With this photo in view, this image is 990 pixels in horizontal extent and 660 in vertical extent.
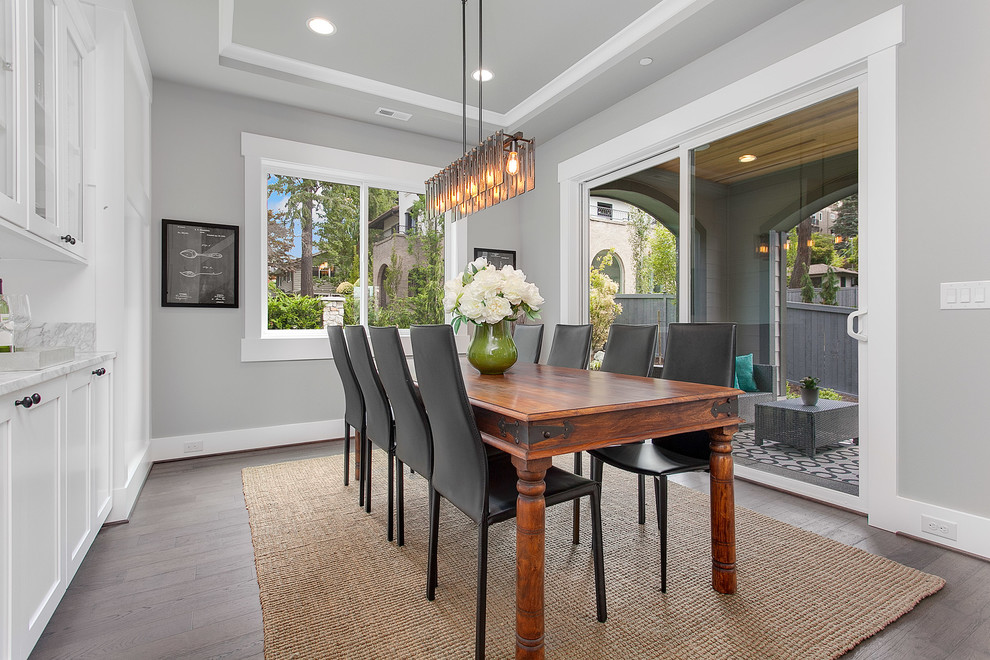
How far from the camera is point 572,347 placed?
3006mm

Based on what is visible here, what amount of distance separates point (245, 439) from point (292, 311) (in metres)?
1.08

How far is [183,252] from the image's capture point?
11.9 ft

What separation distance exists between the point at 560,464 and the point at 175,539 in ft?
7.38

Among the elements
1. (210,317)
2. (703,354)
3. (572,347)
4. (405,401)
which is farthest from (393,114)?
(703,354)

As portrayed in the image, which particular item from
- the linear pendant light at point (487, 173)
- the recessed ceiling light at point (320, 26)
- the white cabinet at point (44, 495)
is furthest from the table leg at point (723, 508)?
the recessed ceiling light at point (320, 26)

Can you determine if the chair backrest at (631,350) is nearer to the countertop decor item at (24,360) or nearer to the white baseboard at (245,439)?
the countertop decor item at (24,360)

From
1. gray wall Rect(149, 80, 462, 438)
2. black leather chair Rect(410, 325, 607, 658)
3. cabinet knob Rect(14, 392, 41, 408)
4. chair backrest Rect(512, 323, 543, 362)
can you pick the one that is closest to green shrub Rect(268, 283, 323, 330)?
gray wall Rect(149, 80, 462, 438)

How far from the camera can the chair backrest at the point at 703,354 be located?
2070mm

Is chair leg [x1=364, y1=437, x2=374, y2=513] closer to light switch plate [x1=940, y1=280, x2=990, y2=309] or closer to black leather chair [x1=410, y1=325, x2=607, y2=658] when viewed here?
black leather chair [x1=410, y1=325, x2=607, y2=658]

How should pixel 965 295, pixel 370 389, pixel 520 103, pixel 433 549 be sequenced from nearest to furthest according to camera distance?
pixel 433 549, pixel 965 295, pixel 370 389, pixel 520 103

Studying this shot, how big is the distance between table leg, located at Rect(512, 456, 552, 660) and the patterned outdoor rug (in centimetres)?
213

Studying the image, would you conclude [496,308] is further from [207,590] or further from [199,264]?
[199,264]

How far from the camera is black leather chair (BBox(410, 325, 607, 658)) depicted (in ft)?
4.77

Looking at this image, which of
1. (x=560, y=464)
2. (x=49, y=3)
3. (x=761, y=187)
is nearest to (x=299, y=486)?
(x=560, y=464)
